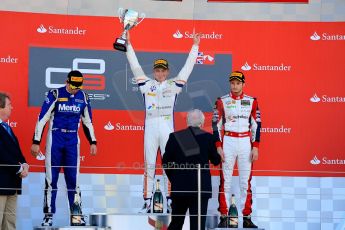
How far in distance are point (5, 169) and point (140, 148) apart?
6.98 feet

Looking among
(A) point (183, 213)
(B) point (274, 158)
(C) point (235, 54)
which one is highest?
(C) point (235, 54)

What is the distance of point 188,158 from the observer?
7.75m

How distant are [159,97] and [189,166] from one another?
1260 mm

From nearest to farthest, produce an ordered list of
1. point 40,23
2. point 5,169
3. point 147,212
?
point 5,169 < point 147,212 < point 40,23

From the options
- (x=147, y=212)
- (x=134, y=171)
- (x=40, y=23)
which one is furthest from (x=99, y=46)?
(x=147, y=212)

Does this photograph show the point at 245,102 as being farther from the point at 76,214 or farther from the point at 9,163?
the point at 9,163

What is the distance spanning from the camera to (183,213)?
7730mm

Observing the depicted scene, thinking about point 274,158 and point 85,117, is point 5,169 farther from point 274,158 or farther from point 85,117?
point 274,158

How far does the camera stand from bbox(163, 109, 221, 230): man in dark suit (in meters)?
7.62

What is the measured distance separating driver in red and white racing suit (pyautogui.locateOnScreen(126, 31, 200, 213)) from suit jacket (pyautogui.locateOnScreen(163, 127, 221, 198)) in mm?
908

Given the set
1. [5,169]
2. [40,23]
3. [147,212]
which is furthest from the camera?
[40,23]

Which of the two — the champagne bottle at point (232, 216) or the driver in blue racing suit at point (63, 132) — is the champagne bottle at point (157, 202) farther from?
the driver in blue racing suit at point (63, 132)

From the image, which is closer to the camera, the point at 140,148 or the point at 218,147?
the point at 218,147

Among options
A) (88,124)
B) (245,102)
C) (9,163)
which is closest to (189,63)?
(245,102)
